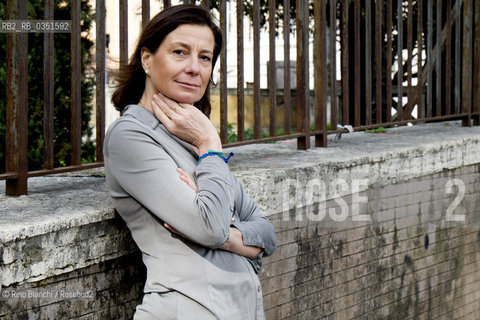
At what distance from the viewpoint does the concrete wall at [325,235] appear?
7.52ft

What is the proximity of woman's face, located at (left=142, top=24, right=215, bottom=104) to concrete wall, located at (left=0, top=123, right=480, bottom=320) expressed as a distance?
0.48 meters

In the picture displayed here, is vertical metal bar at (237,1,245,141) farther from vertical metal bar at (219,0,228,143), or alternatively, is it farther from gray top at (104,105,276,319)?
gray top at (104,105,276,319)

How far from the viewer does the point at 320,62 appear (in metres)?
4.38

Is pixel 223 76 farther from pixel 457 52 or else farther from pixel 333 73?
A: pixel 457 52

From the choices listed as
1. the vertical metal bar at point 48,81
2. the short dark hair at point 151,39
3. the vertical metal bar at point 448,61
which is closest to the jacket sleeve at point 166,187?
the short dark hair at point 151,39

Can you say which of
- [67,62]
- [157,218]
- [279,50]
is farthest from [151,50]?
[279,50]

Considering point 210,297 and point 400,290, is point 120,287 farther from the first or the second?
point 400,290

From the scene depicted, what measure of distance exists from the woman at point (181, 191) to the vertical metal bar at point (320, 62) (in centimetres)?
180

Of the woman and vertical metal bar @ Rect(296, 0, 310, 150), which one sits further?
vertical metal bar @ Rect(296, 0, 310, 150)

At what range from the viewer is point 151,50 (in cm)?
259

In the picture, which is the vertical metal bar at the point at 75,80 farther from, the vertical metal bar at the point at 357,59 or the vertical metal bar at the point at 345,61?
the vertical metal bar at the point at 357,59

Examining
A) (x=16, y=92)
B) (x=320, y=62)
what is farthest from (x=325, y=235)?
(x=16, y=92)

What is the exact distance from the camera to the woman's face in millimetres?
2535

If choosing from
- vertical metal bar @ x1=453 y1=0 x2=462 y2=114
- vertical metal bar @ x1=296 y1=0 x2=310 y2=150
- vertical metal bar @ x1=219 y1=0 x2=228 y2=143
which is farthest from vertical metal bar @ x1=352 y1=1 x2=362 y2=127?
vertical metal bar @ x1=453 y1=0 x2=462 y2=114
